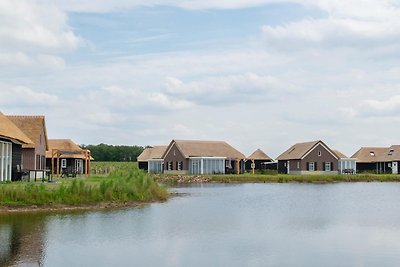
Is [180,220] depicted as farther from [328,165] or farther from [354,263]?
[328,165]

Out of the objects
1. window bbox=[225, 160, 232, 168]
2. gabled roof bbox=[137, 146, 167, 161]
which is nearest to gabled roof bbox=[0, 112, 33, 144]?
window bbox=[225, 160, 232, 168]

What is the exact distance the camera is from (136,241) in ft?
59.6

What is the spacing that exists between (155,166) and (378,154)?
2859 centimetres

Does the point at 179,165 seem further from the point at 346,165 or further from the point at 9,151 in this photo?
the point at 9,151

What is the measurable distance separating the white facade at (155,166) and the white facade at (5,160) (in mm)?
42308

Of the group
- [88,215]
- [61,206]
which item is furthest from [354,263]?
[61,206]

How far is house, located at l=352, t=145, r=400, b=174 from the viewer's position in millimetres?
74375

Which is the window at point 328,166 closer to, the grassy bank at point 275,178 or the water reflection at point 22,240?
the grassy bank at point 275,178

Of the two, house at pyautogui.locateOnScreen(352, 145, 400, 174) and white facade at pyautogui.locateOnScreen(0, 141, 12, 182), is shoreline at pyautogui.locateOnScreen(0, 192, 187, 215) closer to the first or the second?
white facade at pyautogui.locateOnScreen(0, 141, 12, 182)

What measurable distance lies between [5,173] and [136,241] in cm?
1881

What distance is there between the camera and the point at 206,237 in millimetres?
19156

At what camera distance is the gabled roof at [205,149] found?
70.4 metres

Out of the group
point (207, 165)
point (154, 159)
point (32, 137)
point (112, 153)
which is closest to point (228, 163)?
point (207, 165)

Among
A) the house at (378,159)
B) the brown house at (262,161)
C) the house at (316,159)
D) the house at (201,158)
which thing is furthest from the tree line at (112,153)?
the house at (316,159)
